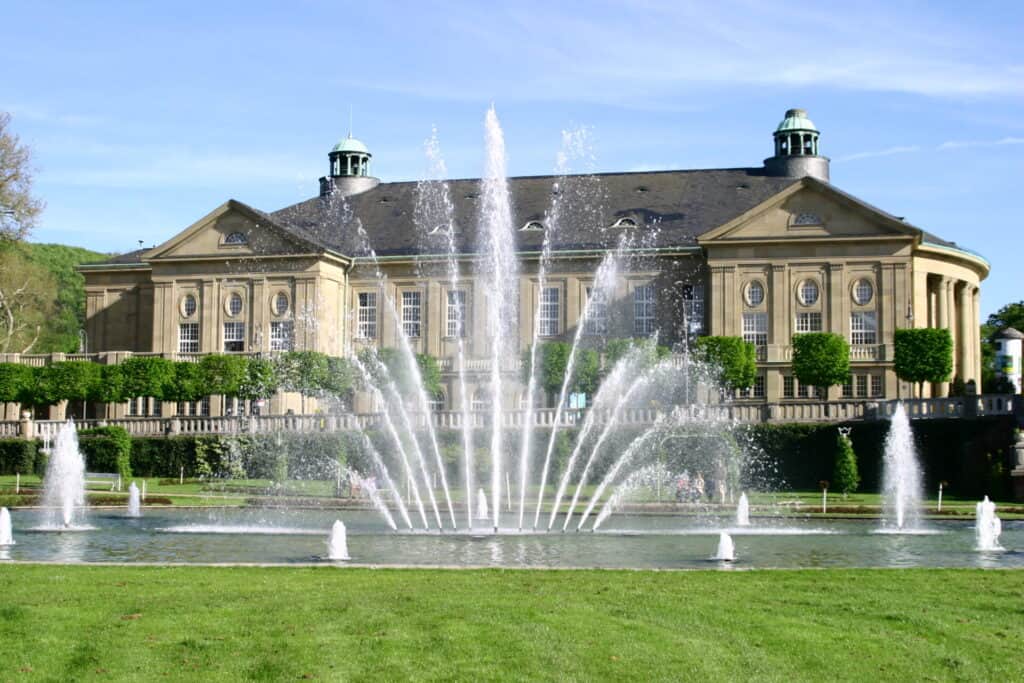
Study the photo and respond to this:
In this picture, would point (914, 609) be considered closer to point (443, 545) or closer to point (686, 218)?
point (443, 545)

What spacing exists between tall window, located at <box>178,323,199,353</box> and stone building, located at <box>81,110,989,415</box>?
0.10 m

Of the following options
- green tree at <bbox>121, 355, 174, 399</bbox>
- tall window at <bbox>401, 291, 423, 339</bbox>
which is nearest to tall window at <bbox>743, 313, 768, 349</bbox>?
tall window at <bbox>401, 291, 423, 339</bbox>

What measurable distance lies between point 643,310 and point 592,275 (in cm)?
299

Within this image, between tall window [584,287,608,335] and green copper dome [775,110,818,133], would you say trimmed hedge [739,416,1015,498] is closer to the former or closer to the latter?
tall window [584,287,608,335]

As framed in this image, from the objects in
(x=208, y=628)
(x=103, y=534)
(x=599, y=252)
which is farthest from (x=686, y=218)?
(x=208, y=628)

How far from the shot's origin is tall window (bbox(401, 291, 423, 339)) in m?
63.9

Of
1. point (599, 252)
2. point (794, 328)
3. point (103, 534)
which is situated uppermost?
point (599, 252)

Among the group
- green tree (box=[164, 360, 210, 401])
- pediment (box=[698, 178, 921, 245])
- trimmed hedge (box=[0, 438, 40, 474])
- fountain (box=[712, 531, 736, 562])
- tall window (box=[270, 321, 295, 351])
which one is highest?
pediment (box=[698, 178, 921, 245])

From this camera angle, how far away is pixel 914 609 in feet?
48.9

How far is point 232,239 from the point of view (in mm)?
63500

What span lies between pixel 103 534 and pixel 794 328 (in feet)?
127

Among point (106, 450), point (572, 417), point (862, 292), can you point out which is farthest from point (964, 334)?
point (106, 450)

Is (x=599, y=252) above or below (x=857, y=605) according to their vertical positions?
above

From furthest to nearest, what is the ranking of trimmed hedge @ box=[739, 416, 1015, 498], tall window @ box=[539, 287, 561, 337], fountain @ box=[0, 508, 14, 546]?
tall window @ box=[539, 287, 561, 337] → trimmed hedge @ box=[739, 416, 1015, 498] → fountain @ box=[0, 508, 14, 546]
